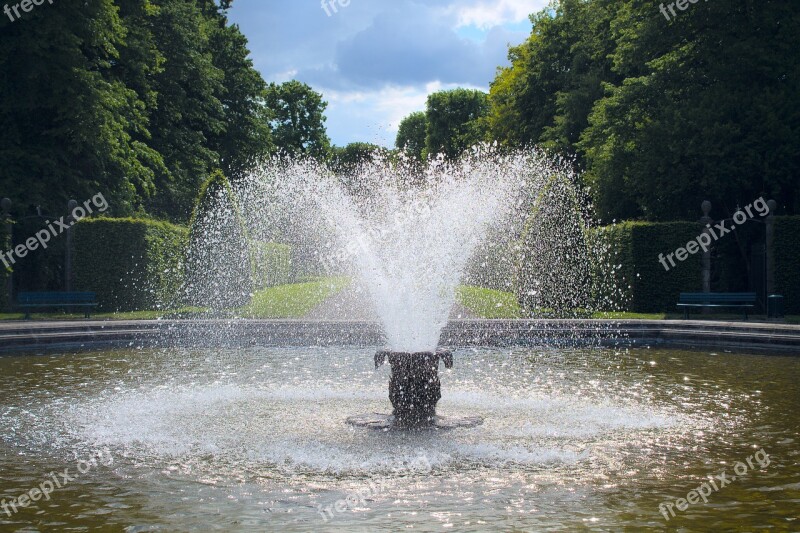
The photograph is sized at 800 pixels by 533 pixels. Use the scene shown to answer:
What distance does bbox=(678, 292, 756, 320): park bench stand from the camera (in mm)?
25656

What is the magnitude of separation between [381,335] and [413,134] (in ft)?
271

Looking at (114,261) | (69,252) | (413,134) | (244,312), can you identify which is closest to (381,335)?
(244,312)

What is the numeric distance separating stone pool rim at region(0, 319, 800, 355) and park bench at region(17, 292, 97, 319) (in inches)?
166

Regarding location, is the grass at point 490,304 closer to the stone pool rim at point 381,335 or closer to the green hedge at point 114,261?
the stone pool rim at point 381,335

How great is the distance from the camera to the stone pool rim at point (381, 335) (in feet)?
66.0

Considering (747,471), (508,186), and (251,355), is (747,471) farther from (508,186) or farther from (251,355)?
(508,186)

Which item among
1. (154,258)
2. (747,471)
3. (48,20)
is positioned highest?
(48,20)

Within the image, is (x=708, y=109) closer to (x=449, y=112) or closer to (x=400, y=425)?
(x=400, y=425)

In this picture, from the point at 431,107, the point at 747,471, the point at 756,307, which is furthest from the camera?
the point at 431,107

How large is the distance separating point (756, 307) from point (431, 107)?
61.9 m

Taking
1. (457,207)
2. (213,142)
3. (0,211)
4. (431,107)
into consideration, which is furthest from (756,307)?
(431,107)

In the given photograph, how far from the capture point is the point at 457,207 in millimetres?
19766

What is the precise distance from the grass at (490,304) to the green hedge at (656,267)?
388 cm

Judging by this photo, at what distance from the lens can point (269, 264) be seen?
40688mm
